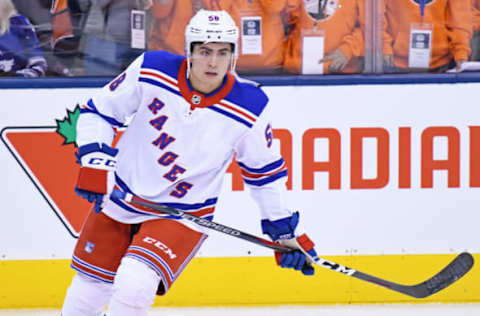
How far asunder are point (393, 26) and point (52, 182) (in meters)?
1.68

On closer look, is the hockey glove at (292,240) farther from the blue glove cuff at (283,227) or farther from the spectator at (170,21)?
the spectator at (170,21)

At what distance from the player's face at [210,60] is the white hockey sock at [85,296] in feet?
2.41

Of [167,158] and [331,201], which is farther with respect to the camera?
[331,201]

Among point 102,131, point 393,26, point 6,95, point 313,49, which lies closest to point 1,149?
point 6,95

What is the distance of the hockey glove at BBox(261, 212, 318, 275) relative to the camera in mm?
2520

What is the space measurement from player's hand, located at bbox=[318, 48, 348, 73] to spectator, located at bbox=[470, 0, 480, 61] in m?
0.58

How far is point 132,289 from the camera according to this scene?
2.25 metres

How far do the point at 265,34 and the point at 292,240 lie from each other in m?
1.26

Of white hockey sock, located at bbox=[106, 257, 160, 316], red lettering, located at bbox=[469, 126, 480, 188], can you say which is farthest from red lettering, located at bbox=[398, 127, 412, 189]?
white hockey sock, located at bbox=[106, 257, 160, 316]

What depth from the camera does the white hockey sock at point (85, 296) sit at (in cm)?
244

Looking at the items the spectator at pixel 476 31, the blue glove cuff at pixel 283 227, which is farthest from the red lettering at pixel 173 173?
the spectator at pixel 476 31

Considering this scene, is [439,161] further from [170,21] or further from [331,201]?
[170,21]

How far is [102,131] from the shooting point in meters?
2.38

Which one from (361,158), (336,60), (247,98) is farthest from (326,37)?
(247,98)
